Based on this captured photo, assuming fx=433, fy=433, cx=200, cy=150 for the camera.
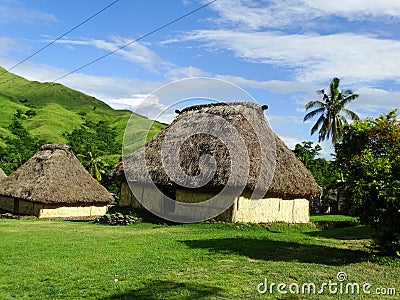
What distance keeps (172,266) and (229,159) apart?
9.09 m

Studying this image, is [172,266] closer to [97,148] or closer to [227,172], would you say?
[227,172]

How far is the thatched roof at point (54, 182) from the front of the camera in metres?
23.1

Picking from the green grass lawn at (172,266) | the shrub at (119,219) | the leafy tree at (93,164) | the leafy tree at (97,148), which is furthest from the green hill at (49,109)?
the green grass lawn at (172,266)

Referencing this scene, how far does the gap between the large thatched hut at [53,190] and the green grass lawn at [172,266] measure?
9927mm

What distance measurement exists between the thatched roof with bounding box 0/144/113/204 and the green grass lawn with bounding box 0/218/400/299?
32.5 feet

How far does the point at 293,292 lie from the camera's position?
21.2 ft

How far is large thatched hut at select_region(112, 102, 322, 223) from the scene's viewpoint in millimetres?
16906

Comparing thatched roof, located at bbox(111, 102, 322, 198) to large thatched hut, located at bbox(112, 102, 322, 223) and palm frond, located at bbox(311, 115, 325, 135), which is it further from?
palm frond, located at bbox(311, 115, 325, 135)

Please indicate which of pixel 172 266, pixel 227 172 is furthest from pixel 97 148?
pixel 172 266

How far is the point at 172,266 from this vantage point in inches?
329

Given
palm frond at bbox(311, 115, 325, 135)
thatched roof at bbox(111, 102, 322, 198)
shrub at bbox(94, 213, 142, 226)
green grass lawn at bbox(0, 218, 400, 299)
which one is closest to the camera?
→ green grass lawn at bbox(0, 218, 400, 299)

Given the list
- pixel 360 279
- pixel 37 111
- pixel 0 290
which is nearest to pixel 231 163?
pixel 360 279

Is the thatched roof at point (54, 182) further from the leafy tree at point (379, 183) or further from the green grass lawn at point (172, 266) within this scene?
the leafy tree at point (379, 183)


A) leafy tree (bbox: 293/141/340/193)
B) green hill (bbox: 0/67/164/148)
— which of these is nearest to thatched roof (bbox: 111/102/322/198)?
leafy tree (bbox: 293/141/340/193)
